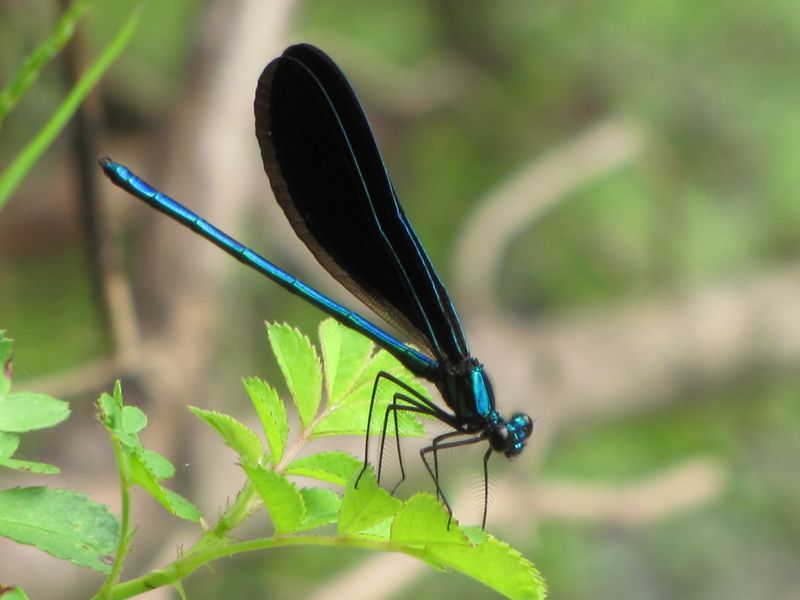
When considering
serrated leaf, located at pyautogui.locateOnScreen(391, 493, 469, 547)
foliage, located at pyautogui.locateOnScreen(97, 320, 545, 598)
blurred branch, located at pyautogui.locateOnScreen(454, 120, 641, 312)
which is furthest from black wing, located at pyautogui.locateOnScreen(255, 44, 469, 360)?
blurred branch, located at pyautogui.locateOnScreen(454, 120, 641, 312)

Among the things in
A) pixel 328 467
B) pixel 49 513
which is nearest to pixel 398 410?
pixel 328 467

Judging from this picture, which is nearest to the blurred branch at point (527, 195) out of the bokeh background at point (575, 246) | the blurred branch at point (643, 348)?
the bokeh background at point (575, 246)

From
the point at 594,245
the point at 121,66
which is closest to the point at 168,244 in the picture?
the point at 121,66

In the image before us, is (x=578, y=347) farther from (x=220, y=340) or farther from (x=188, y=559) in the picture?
(x=188, y=559)

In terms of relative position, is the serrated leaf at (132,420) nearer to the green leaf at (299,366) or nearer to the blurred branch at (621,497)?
the green leaf at (299,366)

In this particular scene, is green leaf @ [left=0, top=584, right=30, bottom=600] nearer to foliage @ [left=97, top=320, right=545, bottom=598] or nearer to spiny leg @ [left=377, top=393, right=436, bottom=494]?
foliage @ [left=97, top=320, right=545, bottom=598]

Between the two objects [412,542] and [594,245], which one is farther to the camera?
[594,245]
